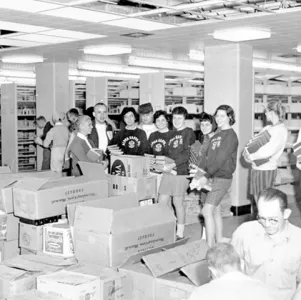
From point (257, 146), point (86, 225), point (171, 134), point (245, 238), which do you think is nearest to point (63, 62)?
point (171, 134)

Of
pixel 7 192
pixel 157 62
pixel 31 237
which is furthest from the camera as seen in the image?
pixel 157 62

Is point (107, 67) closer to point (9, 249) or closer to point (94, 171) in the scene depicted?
point (94, 171)

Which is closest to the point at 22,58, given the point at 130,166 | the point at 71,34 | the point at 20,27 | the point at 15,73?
the point at 71,34

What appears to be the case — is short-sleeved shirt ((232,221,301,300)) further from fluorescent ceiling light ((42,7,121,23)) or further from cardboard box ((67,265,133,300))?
fluorescent ceiling light ((42,7,121,23))

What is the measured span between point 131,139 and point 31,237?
1.78 m

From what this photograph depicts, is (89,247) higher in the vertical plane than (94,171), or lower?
lower

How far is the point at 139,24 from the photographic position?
5891 mm

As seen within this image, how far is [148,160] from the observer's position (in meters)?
5.46

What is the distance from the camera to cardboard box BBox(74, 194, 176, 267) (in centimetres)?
375

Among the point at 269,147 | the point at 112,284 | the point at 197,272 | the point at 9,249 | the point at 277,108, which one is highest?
the point at 277,108

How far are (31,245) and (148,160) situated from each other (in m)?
1.51

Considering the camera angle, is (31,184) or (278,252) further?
(31,184)

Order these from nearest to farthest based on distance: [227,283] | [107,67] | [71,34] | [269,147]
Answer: [227,283], [269,147], [71,34], [107,67]

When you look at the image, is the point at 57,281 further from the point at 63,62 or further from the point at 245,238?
the point at 63,62
